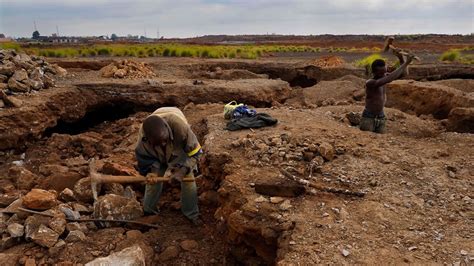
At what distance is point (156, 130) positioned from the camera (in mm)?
3885

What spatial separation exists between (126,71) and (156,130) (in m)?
7.63

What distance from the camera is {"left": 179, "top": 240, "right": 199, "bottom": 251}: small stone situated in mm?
4168

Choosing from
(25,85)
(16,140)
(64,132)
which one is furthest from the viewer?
Answer: (64,132)

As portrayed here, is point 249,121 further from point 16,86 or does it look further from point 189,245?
point 16,86

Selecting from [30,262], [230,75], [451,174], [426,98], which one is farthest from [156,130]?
[230,75]

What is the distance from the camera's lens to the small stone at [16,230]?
13.4 ft

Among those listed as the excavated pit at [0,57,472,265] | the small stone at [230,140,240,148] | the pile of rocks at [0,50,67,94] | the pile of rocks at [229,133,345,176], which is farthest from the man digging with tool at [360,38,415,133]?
the pile of rocks at [0,50,67,94]

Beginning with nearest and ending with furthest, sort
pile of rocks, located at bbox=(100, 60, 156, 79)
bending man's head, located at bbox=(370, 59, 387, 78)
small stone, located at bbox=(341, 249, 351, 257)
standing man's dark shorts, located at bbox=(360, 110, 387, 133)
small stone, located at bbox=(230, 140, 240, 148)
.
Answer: small stone, located at bbox=(341, 249, 351, 257) → small stone, located at bbox=(230, 140, 240, 148) → bending man's head, located at bbox=(370, 59, 387, 78) → standing man's dark shorts, located at bbox=(360, 110, 387, 133) → pile of rocks, located at bbox=(100, 60, 156, 79)

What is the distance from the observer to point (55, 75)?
10773mm

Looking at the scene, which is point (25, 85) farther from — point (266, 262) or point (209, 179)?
point (266, 262)

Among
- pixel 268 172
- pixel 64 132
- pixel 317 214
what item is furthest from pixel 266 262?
pixel 64 132

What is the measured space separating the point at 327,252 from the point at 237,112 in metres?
3.83

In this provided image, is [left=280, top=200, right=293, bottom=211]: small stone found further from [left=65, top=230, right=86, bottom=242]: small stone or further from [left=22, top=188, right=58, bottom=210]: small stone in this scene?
[left=22, top=188, right=58, bottom=210]: small stone

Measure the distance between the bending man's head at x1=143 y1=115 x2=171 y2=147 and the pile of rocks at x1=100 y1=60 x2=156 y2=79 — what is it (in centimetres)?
723
